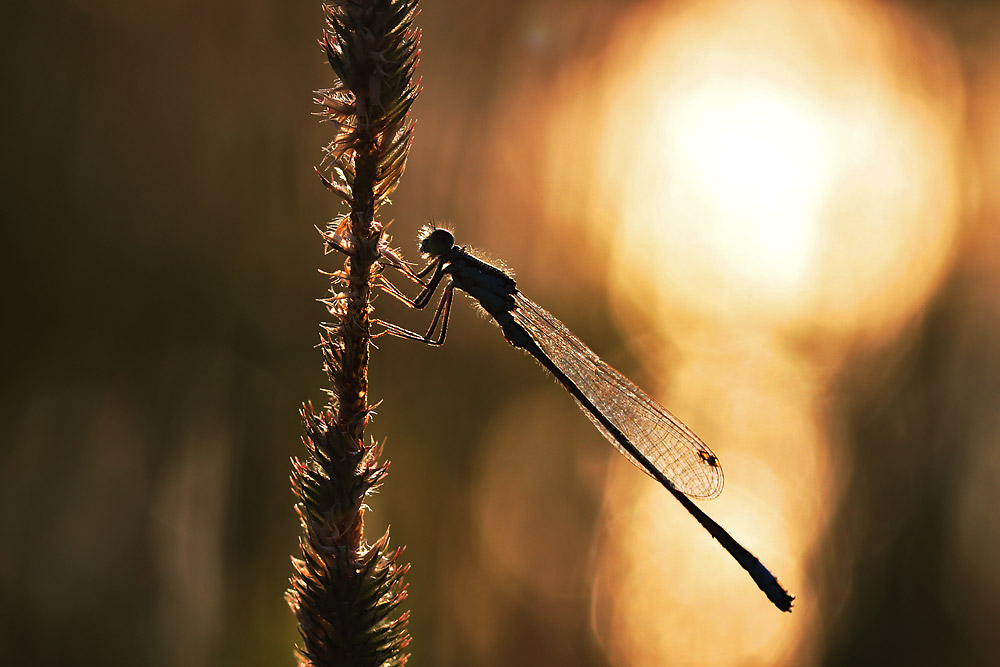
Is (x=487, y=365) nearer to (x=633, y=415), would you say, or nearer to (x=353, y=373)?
(x=633, y=415)

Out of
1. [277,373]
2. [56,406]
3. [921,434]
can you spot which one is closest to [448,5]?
[277,373]

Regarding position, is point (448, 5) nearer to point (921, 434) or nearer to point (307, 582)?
point (307, 582)

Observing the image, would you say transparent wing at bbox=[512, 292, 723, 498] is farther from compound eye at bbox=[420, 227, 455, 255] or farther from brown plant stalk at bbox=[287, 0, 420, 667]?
brown plant stalk at bbox=[287, 0, 420, 667]

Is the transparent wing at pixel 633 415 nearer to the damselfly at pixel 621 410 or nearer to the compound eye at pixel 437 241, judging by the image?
the damselfly at pixel 621 410

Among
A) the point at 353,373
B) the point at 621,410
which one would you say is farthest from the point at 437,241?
the point at 353,373

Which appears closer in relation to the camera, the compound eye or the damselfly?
the compound eye

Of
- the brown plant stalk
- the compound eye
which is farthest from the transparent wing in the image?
the brown plant stalk

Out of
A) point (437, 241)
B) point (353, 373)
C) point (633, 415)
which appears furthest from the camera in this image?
point (633, 415)
